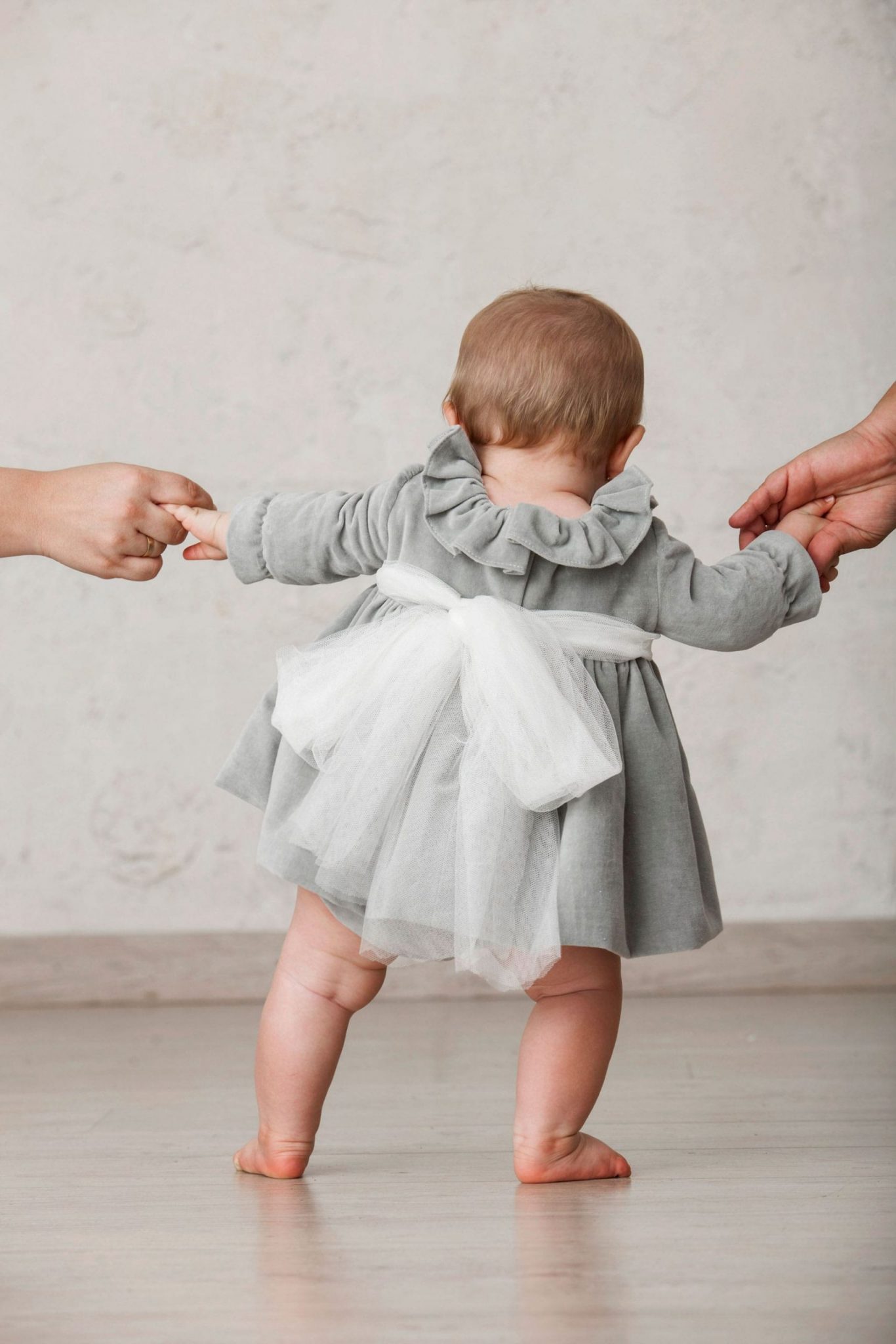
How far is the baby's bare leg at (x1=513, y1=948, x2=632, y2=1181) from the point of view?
1123 millimetres

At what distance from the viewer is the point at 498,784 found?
1.05m

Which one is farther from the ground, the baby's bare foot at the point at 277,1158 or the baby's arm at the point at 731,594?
the baby's arm at the point at 731,594

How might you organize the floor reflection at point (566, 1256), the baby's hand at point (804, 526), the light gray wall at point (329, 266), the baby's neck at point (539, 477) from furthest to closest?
1. the light gray wall at point (329, 266)
2. the baby's hand at point (804, 526)
3. the baby's neck at point (539, 477)
4. the floor reflection at point (566, 1256)

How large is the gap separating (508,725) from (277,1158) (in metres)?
0.43

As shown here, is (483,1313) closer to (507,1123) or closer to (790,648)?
(507,1123)

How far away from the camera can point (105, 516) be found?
4.19 ft

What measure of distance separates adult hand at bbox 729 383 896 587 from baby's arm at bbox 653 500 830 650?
13cm

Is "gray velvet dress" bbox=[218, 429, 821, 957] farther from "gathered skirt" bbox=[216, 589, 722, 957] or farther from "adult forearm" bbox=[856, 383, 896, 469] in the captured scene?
"adult forearm" bbox=[856, 383, 896, 469]

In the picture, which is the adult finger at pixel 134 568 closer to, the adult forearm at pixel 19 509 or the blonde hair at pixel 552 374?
the adult forearm at pixel 19 509

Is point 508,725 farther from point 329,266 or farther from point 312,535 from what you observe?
point 329,266

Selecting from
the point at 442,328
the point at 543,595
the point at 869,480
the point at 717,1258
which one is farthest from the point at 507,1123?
the point at 442,328

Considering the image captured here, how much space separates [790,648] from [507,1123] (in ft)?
3.07

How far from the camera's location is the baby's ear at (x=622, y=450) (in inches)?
46.2

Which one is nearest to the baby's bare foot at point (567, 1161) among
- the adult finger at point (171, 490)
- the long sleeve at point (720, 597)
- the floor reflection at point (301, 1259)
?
the floor reflection at point (301, 1259)
